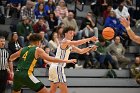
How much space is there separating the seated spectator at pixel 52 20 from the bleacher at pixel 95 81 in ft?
7.71

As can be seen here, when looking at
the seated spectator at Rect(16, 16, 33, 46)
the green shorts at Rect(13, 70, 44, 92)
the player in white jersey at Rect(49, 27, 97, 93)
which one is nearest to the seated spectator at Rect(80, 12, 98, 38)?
the seated spectator at Rect(16, 16, 33, 46)

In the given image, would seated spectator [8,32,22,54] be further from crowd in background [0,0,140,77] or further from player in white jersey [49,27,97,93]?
player in white jersey [49,27,97,93]

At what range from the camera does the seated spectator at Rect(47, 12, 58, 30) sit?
562 inches

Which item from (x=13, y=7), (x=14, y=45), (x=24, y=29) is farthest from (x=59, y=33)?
(x=13, y=7)

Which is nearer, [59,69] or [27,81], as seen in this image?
[27,81]

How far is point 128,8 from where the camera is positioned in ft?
55.3

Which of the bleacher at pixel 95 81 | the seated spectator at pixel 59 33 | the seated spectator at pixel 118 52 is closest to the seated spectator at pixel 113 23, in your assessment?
the seated spectator at pixel 118 52

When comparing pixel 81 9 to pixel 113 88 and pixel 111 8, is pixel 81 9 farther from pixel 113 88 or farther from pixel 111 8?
pixel 113 88

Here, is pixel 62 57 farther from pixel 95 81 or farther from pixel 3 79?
pixel 95 81

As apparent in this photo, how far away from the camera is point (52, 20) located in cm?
1432

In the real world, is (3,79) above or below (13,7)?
below

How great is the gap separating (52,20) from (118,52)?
9.14ft

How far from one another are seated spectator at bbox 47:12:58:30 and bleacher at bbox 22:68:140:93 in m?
2.35

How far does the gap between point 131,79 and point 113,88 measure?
0.86 m
